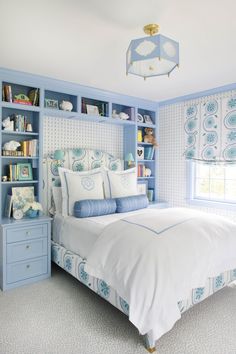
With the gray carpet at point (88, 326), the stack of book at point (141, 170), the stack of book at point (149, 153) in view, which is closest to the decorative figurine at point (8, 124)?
the gray carpet at point (88, 326)

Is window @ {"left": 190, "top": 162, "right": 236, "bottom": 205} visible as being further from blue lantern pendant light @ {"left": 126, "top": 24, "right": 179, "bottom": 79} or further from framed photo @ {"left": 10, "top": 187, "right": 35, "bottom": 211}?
framed photo @ {"left": 10, "top": 187, "right": 35, "bottom": 211}

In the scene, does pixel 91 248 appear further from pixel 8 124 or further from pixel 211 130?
pixel 211 130

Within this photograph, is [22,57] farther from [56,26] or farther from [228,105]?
[228,105]

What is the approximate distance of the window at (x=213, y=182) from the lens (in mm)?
3584

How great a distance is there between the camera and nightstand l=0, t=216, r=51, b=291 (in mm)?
2643

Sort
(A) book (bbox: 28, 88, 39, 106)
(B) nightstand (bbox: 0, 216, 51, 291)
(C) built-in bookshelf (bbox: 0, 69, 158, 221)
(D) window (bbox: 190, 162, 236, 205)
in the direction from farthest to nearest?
(D) window (bbox: 190, 162, 236, 205), (A) book (bbox: 28, 88, 39, 106), (C) built-in bookshelf (bbox: 0, 69, 158, 221), (B) nightstand (bbox: 0, 216, 51, 291)

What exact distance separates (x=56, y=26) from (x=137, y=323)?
2.25 meters

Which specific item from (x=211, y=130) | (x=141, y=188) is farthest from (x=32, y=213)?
(x=211, y=130)

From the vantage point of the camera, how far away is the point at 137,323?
1.68 m

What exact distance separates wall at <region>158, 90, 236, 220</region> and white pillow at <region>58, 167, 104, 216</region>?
1.43m

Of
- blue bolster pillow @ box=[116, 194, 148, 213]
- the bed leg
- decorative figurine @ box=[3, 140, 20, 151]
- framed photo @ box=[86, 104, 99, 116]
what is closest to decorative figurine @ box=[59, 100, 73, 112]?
framed photo @ box=[86, 104, 99, 116]

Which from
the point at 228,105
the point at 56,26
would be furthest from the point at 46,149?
the point at 228,105

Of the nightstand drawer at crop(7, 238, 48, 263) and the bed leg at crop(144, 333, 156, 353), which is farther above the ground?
the nightstand drawer at crop(7, 238, 48, 263)

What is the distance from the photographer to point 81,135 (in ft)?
12.4
